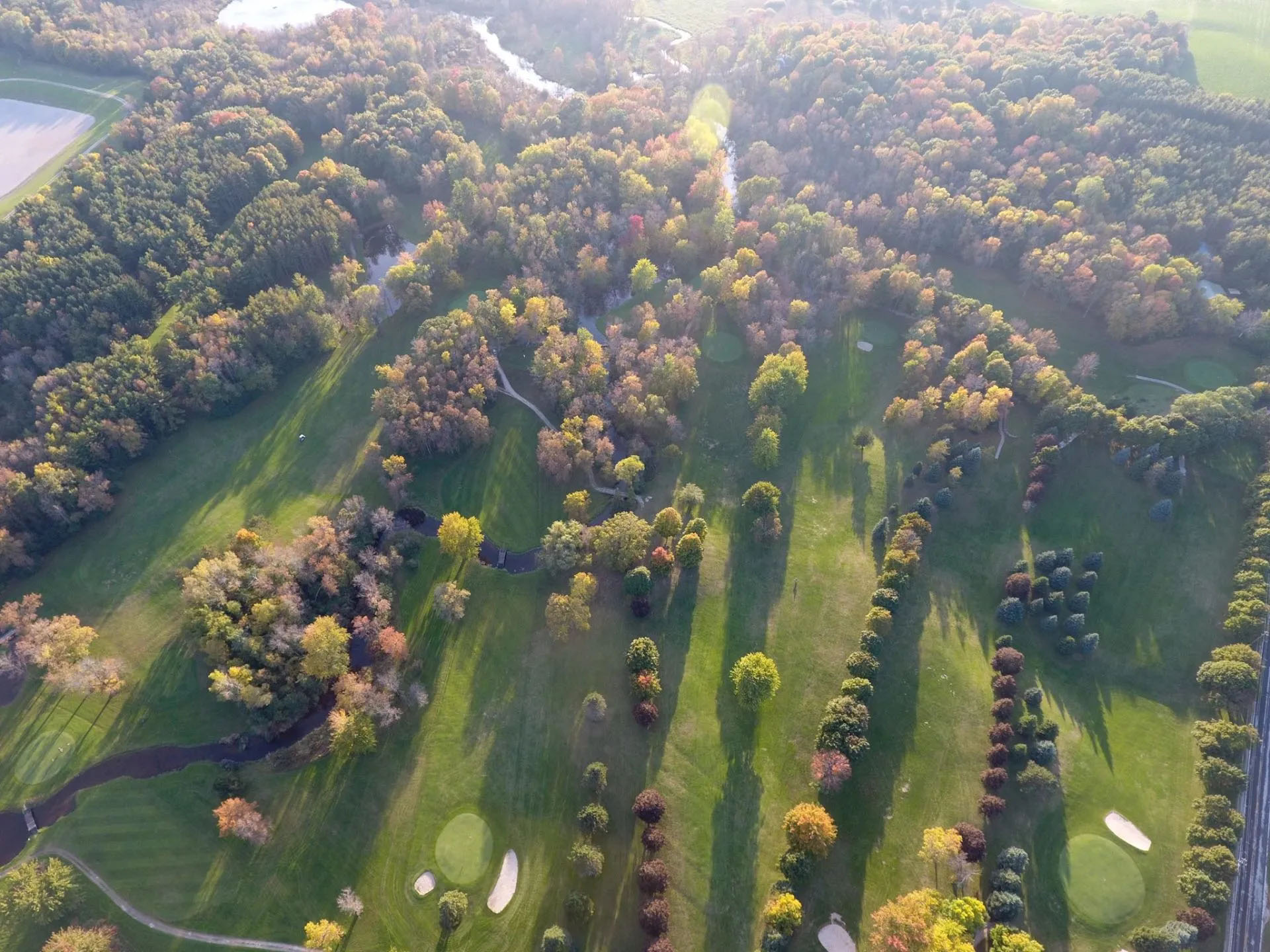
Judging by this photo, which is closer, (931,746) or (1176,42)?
(931,746)

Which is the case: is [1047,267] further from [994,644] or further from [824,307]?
[994,644]

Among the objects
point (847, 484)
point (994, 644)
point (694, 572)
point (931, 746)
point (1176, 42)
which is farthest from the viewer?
point (1176, 42)

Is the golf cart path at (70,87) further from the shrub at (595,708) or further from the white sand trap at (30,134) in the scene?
the shrub at (595,708)

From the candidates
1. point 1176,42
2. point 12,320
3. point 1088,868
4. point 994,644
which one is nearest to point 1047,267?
point 994,644

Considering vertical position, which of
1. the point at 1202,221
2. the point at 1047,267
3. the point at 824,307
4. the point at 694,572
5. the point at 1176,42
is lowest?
the point at 694,572

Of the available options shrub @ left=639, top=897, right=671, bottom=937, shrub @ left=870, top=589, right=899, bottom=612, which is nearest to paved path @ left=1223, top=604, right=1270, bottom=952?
shrub @ left=870, top=589, right=899, bottom=612

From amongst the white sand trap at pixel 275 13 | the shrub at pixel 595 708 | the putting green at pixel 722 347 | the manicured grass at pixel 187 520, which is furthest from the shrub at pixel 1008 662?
the white sand trap at pixel 275 13

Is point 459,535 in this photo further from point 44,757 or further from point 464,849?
point 44,757
